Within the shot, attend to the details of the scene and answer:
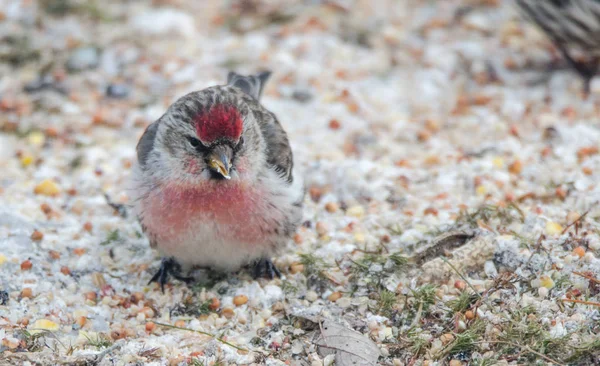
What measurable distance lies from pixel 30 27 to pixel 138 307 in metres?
3.16

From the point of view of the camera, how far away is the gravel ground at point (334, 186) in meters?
3.38

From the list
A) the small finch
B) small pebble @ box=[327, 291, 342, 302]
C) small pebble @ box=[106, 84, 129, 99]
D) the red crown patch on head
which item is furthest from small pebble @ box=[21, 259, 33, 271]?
small pebble @ box=[106, 84, 129, 99]

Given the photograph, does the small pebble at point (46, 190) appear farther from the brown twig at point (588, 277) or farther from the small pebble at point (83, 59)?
the brown twig at point (588, 277)

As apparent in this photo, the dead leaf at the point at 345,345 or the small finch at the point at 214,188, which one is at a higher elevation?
the small finch at the point at 214,188

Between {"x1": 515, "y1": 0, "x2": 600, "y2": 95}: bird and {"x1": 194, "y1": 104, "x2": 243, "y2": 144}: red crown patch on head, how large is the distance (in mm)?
2933

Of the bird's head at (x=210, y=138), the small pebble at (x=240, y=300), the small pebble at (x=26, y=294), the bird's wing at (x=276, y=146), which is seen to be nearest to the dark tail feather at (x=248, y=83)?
the bird's wing at (x=276, y=146)

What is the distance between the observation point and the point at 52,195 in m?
4.54

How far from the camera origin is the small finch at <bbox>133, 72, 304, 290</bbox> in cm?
348

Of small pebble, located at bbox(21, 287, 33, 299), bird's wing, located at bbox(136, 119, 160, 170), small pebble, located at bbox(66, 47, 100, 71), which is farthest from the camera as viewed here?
small pebble, located at bbox(66, 47, 100, 71)

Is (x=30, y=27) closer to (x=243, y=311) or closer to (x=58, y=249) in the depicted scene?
(x=58, y=249)

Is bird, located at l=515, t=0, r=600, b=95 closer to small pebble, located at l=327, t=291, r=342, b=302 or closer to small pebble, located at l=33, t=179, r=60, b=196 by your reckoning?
small pebble, located at l=327, t=291, r=342, b=302

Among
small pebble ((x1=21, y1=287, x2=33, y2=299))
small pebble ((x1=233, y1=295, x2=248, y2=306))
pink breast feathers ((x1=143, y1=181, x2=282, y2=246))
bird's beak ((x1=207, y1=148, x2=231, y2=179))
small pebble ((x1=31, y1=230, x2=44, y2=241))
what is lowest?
small pebble ((x1=233, y1=295, x2=248, y2=306))

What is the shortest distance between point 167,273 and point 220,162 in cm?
79

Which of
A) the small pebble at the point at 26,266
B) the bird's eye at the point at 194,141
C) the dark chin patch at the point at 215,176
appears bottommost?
the small pebble at the point at 26,266
